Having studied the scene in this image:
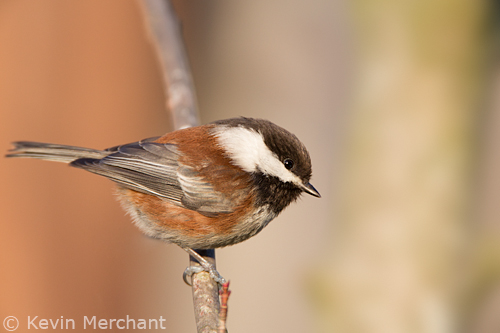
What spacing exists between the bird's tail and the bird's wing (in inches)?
2.4

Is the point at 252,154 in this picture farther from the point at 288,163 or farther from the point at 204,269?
the point at 204,269

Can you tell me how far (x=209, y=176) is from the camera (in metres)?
2.65

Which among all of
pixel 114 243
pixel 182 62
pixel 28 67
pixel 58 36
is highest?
pixel 58 36

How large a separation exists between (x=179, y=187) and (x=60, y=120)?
2.45m

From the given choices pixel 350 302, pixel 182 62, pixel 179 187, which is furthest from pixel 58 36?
pixel 350 302

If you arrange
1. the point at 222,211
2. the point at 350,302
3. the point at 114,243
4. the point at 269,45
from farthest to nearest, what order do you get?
1. the point at 269,45
2. the point at 114,243
3. the point at 350,302
4. the point at 222,211

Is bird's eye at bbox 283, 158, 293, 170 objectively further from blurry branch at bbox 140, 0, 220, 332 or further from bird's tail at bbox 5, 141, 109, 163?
bird's tail at bbox 5, 141, 109, 163

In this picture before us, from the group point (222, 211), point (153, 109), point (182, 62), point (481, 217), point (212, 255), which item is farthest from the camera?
point (153, 109)

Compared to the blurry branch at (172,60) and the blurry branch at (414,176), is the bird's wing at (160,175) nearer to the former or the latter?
the blurry branch at (172,60)

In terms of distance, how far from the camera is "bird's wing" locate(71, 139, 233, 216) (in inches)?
104

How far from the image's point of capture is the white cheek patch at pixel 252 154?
2.67 meters

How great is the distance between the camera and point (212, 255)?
292cm

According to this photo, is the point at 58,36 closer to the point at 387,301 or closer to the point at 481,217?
the point at 387,301

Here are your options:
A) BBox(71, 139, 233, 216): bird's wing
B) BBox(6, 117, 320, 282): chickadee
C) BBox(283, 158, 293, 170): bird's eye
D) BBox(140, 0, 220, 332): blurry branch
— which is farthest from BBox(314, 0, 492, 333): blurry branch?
BBox(71, 139, 233, 216): bird's wing
